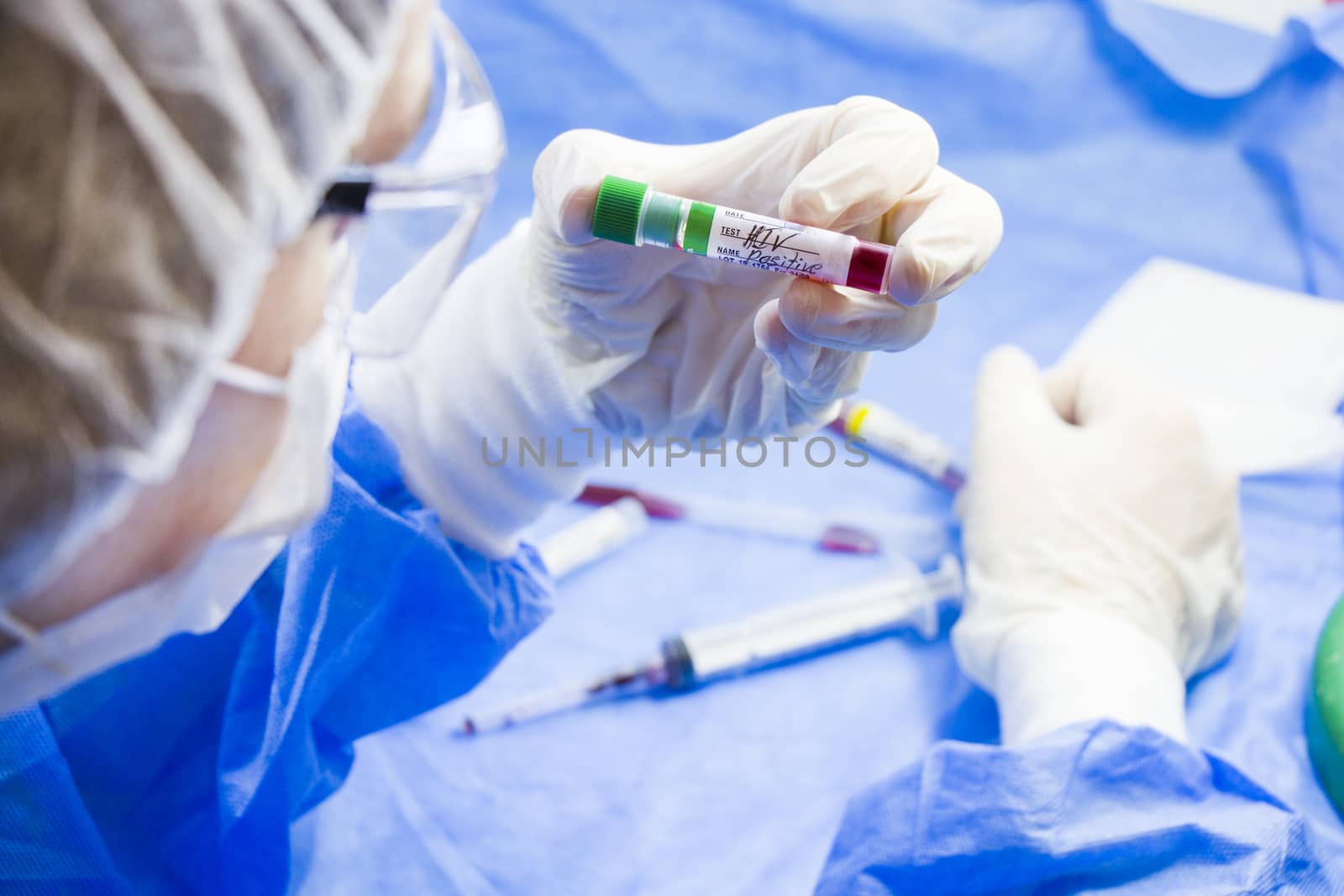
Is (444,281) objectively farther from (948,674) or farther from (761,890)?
(948,674)

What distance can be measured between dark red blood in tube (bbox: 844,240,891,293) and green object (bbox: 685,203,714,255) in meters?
0.10

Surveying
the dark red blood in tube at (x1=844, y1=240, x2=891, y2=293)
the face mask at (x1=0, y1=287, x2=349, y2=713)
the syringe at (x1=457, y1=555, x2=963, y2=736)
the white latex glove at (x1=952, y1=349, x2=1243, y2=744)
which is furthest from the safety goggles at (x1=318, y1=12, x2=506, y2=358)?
the white latex glove at (x1=952, y1=349, x2=1243, y2=744)

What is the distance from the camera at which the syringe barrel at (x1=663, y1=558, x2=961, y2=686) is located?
107 cm

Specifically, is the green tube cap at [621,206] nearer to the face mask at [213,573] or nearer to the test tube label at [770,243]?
the test tube label at [770,243]

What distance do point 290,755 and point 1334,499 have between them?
1.28 meters

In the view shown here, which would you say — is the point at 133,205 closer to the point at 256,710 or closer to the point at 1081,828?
the point at 256,710

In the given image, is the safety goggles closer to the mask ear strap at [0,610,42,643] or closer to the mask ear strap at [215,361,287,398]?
the mask ear strap at [215,361,287,398]

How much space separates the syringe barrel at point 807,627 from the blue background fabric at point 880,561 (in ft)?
0.07

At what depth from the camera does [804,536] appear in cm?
123

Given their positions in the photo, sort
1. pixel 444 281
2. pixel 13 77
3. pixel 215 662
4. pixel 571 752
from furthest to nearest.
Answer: pixel 571 752, pixel 215 662, pixel 444 281, pixel 13 77

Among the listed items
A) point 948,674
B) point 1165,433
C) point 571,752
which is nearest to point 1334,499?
point 1165,433

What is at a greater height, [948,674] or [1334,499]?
[1334,499]

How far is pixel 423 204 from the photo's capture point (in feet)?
2.01

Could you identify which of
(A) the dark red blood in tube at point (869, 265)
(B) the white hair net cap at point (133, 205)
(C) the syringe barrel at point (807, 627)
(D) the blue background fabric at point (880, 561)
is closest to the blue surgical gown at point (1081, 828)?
(D) the blue background fabric at point (880, 561)
